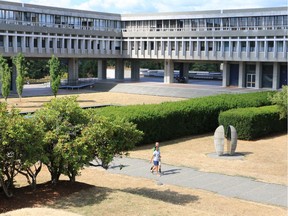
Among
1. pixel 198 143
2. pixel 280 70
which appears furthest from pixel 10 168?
pixel 280 70

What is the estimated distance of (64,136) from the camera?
13891 mm

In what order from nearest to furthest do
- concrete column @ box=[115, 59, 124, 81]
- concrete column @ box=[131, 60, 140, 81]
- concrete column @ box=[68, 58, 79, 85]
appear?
concrete column @ box=[68, 58, 79, 85], concrete column @ box=[115, 59, 124, 81], concrete column @ box=[131, 60, 140, 81]

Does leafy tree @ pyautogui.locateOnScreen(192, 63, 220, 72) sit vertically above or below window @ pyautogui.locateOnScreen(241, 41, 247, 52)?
below

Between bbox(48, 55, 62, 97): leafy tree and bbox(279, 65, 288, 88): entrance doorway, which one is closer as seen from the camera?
bbox(48, 55, 62, 97): leafy tree

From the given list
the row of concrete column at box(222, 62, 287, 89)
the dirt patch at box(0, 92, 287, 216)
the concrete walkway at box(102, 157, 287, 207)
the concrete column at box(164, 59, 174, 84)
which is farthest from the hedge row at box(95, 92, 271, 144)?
the concrete column at box(164, 59, 174, 84)

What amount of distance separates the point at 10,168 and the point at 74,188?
2248 millimetres

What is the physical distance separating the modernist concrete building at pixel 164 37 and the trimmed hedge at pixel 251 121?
26.8 metres

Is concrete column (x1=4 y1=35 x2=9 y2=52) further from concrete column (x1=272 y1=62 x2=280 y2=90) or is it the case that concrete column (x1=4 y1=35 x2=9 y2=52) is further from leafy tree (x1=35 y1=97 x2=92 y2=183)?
leafy tree (x1=35 y1=97 x2=92 y2=183)

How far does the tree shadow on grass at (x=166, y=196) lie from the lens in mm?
15273

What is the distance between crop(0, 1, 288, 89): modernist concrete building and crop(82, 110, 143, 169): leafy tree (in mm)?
42556

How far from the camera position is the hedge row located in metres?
25.8

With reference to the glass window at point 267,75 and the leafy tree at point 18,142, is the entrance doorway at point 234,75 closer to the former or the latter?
the glass window at point 267,75

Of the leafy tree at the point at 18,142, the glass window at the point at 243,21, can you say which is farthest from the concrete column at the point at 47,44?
the leafy tree at the point at 18,142

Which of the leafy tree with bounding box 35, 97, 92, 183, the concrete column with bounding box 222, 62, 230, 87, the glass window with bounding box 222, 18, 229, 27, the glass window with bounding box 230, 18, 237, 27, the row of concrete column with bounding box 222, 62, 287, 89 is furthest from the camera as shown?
the concrete column with bounding box 222, 62, 230, 87
